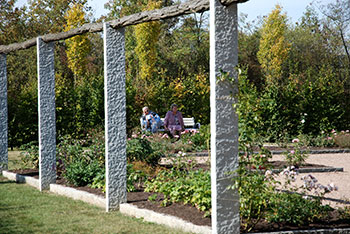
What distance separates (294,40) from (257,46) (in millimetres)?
2783

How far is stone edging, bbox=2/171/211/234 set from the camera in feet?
16.5

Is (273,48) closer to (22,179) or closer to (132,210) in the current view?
(22,179)

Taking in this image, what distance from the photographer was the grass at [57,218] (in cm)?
532

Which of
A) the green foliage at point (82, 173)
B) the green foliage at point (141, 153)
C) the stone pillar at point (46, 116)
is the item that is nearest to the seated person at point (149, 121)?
the green foliage at point (141, 153)

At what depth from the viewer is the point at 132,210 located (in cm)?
602

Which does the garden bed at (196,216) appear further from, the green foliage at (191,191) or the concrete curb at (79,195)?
the concrete curb at (79,195)

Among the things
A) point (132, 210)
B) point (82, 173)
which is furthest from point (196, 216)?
point (82, 173)

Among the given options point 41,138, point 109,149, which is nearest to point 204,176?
point 109,149

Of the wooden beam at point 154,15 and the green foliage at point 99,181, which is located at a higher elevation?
the wooden beam at point 154,15

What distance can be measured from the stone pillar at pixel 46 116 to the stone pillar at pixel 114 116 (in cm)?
216

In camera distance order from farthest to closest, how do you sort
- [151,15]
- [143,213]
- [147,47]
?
1. [147,47]
2. [151,15]
3. [143,213]

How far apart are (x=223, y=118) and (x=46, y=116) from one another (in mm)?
4598

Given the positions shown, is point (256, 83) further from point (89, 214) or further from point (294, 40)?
point (89, 214)

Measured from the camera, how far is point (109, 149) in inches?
251
